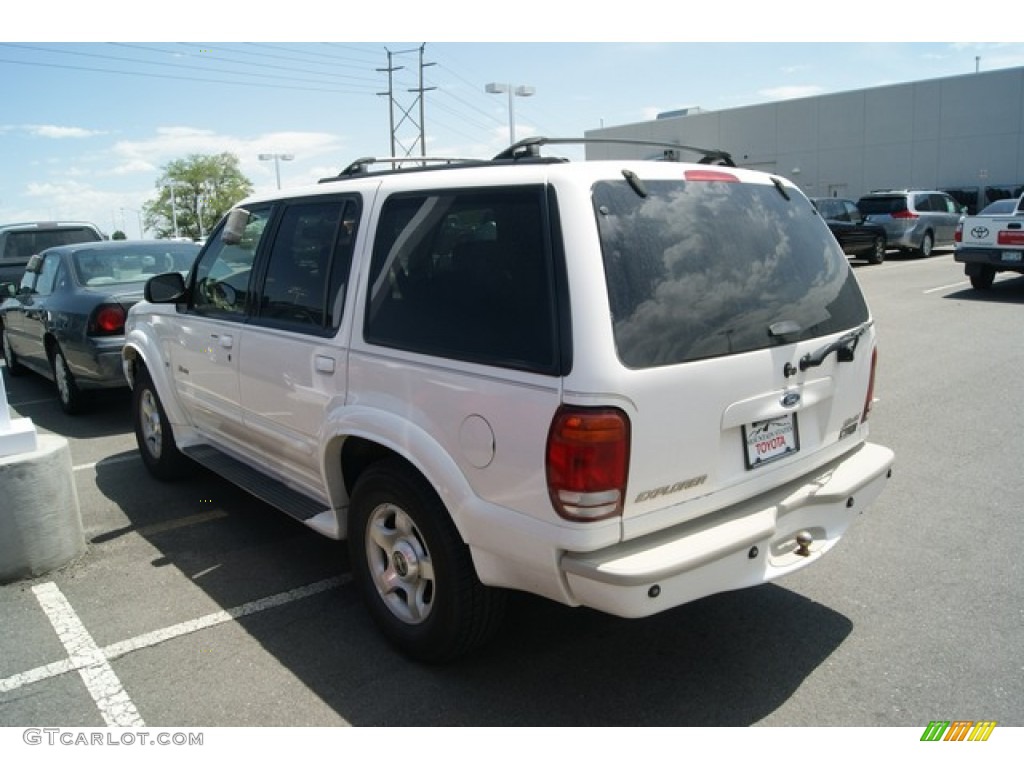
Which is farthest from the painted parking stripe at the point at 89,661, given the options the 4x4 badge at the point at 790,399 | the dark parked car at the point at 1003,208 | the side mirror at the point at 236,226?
the dark parked car at the point at 1003,208

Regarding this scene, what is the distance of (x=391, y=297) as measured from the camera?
10.7 feet

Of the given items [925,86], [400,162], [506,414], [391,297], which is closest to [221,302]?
[400,162]

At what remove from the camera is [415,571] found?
10.6ft

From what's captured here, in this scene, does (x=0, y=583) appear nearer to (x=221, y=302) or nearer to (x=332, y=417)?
(x=221, y=302)

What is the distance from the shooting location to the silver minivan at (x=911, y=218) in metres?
22.1

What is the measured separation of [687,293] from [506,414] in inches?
30.7

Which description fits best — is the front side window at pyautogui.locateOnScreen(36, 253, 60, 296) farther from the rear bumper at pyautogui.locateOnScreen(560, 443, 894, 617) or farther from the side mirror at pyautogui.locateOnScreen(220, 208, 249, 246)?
the rear bumper at pyautogui.locateOnScreen(560, 443, 894, 617)

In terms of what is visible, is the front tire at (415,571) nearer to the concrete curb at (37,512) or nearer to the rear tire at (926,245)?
the concrete curb at (37,512)

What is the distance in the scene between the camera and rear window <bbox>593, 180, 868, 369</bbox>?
268 cm

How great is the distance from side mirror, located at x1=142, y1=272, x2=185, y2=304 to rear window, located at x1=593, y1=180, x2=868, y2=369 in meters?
3.21

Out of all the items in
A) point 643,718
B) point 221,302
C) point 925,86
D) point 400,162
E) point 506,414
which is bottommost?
point 643,718

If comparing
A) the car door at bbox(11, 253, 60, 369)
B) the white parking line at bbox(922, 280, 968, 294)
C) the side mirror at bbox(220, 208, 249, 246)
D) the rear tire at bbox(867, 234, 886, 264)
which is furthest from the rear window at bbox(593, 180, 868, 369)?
the rear tire at bbox(867, 234, 886, 264)

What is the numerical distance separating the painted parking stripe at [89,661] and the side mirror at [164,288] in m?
1.75

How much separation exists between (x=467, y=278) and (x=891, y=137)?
4345 cm
